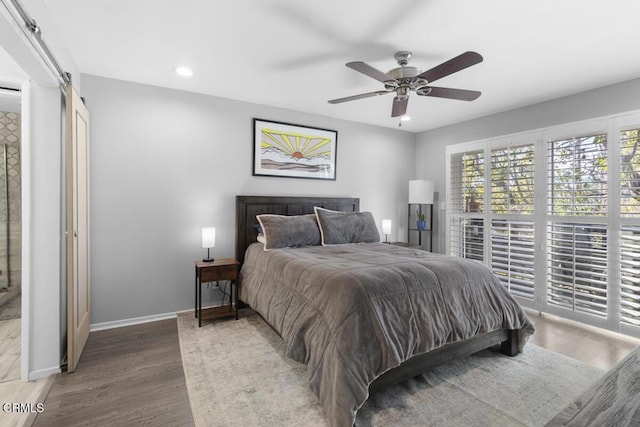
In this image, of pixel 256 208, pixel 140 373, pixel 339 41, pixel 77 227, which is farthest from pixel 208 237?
pixel 339 41

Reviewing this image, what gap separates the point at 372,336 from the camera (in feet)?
5.94

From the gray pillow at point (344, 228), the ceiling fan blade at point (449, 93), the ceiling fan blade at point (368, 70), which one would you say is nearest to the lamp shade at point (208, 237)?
the gray pillow at point (344, 228)

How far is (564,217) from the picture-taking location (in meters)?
3.49

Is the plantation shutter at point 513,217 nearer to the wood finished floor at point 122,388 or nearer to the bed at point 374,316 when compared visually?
the bed at point 374,316

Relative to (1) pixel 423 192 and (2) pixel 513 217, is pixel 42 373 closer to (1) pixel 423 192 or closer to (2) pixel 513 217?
(1) pixel 423 192

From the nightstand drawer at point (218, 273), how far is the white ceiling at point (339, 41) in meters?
1.94

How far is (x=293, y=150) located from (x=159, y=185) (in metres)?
1.69

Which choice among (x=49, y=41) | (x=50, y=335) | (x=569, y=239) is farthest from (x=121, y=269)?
(x=569, y=239)

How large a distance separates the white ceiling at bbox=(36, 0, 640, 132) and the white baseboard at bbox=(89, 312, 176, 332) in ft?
8.12

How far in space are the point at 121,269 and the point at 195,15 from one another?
2504 millimetres

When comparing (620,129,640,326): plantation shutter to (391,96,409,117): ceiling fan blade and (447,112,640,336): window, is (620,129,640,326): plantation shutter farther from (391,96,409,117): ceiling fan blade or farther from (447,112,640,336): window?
(391,96,409,117): ceiling fan blade

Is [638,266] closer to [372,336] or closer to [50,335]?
[372,336]

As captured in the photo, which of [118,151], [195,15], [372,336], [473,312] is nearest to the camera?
Result: [372,336]

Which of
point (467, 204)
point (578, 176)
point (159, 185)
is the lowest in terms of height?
point (467, 204)
